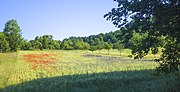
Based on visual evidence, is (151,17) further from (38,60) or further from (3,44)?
(3,44)

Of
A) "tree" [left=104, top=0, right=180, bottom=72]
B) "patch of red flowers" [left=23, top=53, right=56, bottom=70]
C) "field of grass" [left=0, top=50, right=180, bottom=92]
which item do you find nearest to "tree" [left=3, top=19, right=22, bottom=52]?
"patch of red flowers" [left=23, top=53, right=56, bottom=70]

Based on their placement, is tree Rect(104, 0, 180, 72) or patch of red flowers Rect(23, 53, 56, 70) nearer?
tree Rect(104, 0, 180, 72)

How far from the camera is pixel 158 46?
1113 cm

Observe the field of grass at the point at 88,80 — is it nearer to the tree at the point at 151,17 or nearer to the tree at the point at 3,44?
the tree at the point at 151,17

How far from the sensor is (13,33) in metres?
93.1

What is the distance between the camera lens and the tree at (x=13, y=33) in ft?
298

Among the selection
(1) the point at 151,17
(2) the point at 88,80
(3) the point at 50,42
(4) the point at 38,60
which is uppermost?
(3) the point at 50,42

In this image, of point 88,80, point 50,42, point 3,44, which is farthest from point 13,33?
point 88,80

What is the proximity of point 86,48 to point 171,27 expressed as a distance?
119 metres

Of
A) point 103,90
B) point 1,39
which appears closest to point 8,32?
point 1,39

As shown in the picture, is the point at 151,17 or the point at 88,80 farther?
the point at 88,80

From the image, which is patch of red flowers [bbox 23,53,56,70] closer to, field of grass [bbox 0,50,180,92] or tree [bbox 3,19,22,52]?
field of grass [bbox 0,50,180,92]

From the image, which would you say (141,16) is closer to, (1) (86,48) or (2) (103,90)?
(2) (103,90)

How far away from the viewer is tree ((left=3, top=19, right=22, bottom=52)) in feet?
298
